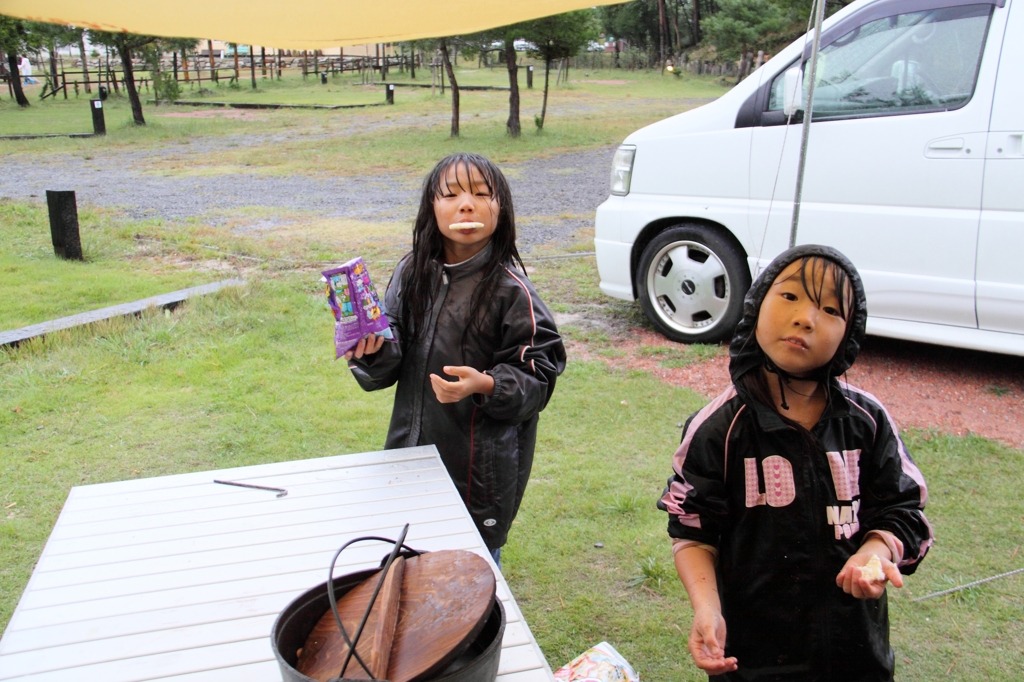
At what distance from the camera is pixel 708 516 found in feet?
5.80

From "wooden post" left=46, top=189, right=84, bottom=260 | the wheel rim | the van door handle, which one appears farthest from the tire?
"wooden post" left=46, top=189, right=84, bottom=260

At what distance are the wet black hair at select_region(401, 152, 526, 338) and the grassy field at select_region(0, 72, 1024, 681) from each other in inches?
46.8

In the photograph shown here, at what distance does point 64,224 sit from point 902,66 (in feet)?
22.2

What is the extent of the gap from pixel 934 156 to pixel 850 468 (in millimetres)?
3304

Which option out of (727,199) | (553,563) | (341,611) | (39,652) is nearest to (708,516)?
(341,611)

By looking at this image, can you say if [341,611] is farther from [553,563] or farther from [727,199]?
[727,199]

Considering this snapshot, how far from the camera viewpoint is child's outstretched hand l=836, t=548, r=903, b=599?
59.2 inches

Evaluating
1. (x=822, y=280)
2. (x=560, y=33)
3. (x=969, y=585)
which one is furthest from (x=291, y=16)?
(x=560, y=33)

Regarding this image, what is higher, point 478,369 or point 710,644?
point 478,369

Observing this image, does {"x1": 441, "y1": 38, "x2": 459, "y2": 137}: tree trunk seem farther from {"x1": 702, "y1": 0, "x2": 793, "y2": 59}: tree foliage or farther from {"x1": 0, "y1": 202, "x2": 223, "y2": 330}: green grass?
{"x1": 0, "y1": 202, "x2": 223, "y2": 330}: green grass

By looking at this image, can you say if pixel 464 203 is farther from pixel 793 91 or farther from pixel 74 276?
pixel 74 276

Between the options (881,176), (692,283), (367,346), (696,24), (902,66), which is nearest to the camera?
(367,346)

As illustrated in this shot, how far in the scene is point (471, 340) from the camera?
234 centimetres

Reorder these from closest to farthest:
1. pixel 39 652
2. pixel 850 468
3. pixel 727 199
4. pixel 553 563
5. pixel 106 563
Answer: pixel 39 652 < pixel 850 468 < pixel 106 563 < pixel 553 563 < pixel 727 199
